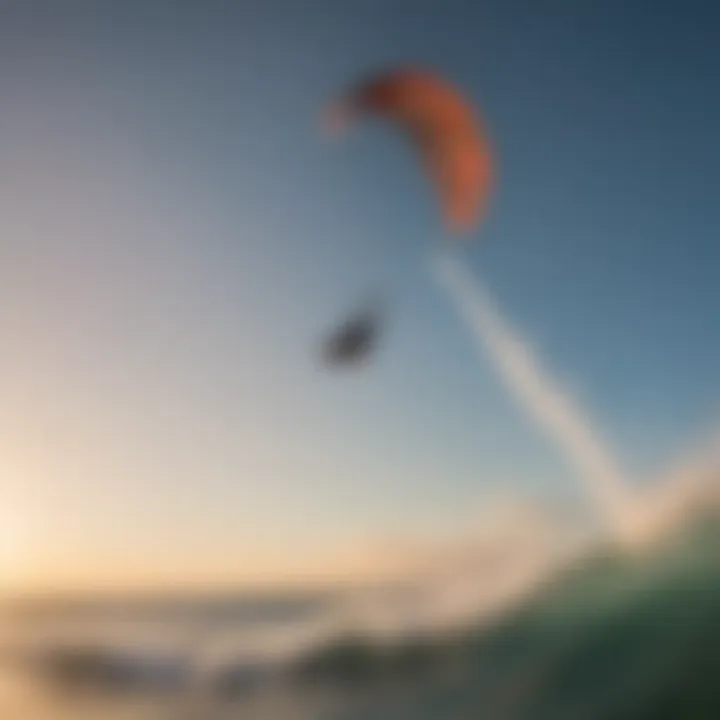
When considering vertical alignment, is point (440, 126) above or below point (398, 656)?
above

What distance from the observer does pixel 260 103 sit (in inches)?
50.9

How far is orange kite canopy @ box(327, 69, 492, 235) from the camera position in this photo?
122 centimetres

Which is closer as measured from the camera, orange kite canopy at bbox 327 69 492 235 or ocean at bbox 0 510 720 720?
ocean at bbox 0 510 720 720

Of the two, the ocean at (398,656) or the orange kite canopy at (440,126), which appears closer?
the ocean at (398,656)

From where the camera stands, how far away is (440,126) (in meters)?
1.24

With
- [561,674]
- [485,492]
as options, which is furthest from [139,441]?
[561,674]

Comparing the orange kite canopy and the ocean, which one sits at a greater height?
the orange kite canopy

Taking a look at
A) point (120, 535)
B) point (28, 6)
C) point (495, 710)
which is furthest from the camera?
point (28, 6)

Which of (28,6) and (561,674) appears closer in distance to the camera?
(561,674)

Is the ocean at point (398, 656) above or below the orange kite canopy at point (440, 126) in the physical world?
below

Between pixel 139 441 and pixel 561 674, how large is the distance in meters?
0.50

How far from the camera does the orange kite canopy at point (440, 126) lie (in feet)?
4.01

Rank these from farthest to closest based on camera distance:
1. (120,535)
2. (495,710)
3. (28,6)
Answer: (28,6) → (120,535) → (495,710)

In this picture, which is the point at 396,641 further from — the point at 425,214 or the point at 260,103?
the point at 260,103
